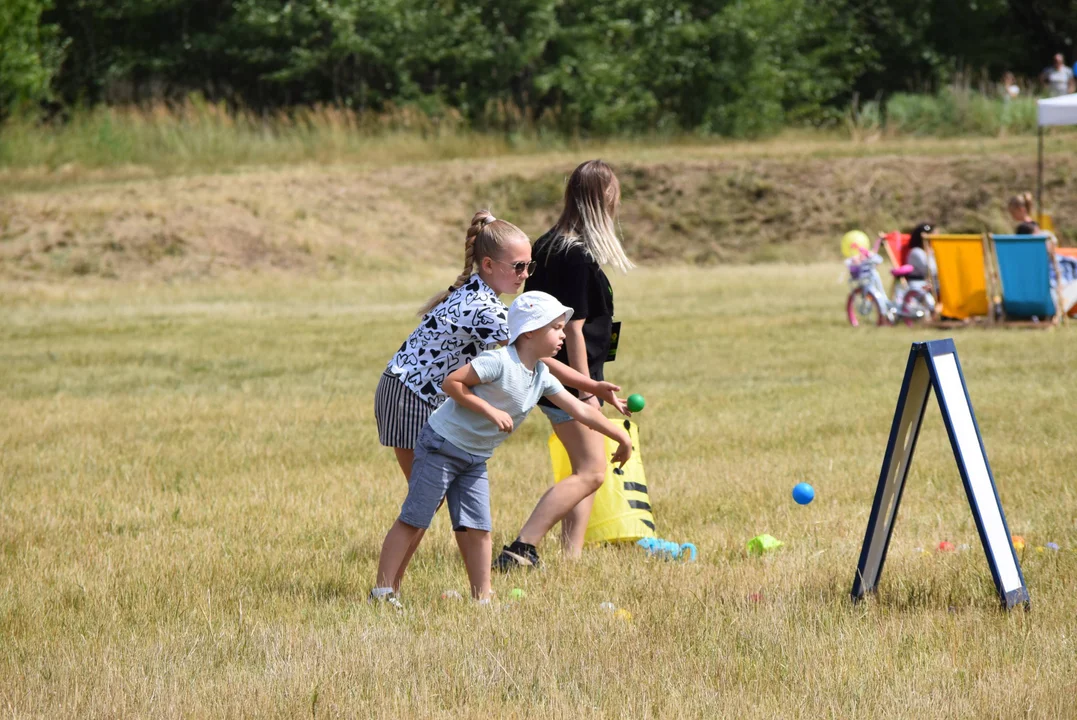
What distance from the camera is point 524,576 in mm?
5762

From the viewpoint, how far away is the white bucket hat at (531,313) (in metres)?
5.06

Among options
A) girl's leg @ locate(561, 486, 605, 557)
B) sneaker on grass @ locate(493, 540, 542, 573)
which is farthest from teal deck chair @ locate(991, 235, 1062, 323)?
sneaker on grass @ locate(493, 540, 542, 573)

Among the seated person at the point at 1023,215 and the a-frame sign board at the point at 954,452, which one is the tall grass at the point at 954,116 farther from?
the a-frame sign board at the point at 954,452

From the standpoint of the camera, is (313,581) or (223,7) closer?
(313,581)

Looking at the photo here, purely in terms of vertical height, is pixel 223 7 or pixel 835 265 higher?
pixel 223 7

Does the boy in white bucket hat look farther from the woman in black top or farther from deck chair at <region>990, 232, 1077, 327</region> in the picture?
deck chair at <region>990, 232, 1077, 327</region>

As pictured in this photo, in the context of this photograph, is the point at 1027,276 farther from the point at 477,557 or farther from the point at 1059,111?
the point at 477,557

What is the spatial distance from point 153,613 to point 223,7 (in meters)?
39.7

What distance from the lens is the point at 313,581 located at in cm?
577

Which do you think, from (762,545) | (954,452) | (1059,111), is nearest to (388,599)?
(762,545)

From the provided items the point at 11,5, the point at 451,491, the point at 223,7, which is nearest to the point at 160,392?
the point at 451,491

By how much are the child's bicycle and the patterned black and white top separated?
1133 centimetres

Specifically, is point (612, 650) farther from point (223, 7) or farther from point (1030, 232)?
point (223, 7)

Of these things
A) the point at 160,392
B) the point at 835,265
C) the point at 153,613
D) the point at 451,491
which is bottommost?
the point at 835,265
